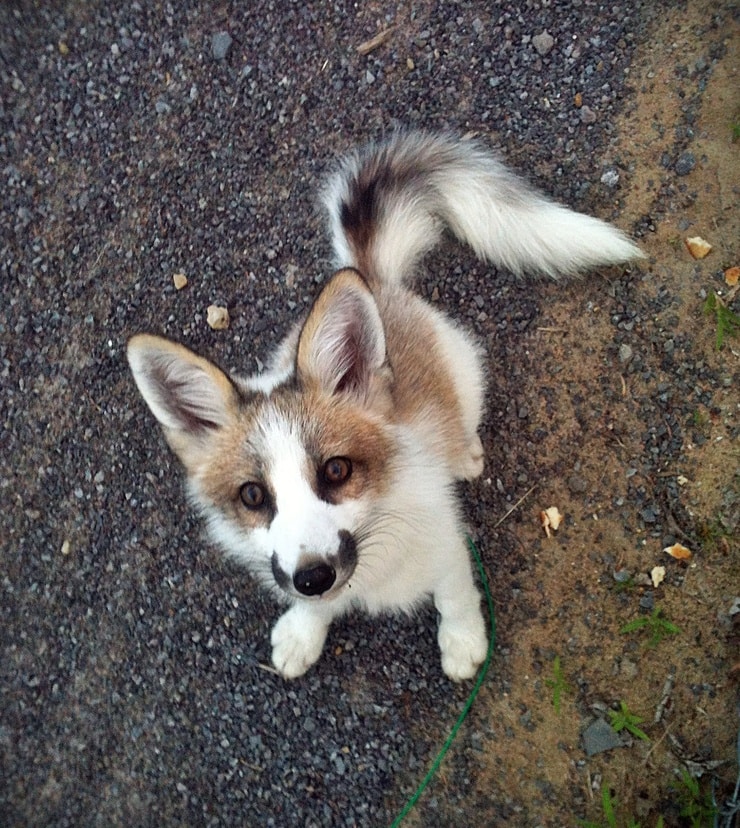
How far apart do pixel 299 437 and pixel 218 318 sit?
126 centimetres

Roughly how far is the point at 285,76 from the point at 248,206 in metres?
0.57

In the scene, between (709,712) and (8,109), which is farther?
(8,109)

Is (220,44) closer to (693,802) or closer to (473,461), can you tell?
(473,461)

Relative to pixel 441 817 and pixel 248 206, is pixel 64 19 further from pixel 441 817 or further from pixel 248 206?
pixel 441 817

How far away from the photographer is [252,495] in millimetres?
1860

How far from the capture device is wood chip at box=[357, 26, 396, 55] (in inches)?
113

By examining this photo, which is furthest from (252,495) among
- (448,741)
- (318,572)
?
(448,741)

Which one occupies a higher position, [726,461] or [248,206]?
[248,206]

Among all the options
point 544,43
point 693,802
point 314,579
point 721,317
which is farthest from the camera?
point 544,43

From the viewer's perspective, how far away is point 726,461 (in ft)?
7.95

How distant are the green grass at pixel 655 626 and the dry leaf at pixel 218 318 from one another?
6.36 feet

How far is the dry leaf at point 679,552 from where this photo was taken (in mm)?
2406

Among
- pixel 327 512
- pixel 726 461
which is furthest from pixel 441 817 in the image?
pixel 726 461

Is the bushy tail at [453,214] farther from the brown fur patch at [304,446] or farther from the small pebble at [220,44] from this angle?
the small pebble at [220,44]
